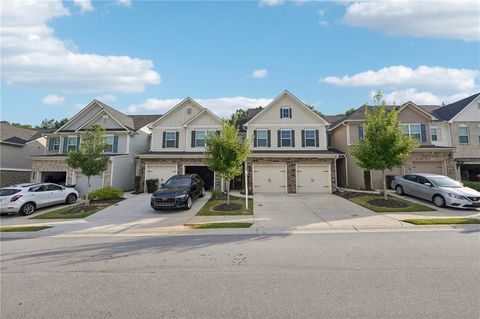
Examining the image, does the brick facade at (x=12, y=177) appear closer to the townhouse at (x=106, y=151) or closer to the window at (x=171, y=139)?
the townhouse at (x=106, y=151)

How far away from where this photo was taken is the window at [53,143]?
84.3ft

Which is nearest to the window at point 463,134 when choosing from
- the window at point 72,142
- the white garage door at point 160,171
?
the white garage door at point 160,171

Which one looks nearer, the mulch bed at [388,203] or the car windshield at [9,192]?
the mulch bed at [388,203]

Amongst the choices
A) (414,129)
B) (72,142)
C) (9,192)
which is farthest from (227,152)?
(72,142)

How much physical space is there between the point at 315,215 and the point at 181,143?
14.7m

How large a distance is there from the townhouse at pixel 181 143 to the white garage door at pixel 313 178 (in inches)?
292

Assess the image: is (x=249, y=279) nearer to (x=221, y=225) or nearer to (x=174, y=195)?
(x=221, y=225)

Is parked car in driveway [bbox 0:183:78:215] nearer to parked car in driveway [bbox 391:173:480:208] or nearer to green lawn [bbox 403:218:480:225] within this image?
green lawn [bbox 403:218:480:225]

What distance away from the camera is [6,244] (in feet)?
28.0

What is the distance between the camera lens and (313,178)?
67.3 ft

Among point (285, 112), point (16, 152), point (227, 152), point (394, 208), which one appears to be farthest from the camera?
point (16, 152)

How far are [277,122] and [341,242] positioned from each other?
1589cm

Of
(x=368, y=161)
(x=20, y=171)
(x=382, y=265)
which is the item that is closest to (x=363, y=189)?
(x=368, y=161)

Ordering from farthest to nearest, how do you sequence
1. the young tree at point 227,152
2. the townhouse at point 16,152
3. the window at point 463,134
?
the townhouse at point 16,152 → the window at point 463,134 → the young tree at point 227,152
